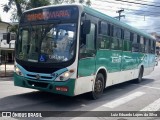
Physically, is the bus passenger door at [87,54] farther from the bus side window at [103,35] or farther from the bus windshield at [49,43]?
the bus side window at [103,35]

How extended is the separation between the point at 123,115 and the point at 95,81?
1.93 metres

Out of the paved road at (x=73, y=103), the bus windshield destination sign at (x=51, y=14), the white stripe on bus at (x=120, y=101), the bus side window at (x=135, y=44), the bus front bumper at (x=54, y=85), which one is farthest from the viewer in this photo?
the bus side window at (x=135, y=44)

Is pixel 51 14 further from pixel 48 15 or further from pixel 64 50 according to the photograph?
pixel 64 50

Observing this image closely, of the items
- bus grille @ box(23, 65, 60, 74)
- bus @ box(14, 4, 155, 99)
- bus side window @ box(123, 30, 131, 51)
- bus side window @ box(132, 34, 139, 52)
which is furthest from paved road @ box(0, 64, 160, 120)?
bus side window @ box(132, 34, 139, 52)

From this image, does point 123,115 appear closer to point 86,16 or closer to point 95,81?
point 95,81

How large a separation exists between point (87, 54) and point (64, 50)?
2.98ft

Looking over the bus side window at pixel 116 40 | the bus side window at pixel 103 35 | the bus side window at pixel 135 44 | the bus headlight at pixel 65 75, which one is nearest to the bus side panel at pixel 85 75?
the bus headlight at pixel 65 75

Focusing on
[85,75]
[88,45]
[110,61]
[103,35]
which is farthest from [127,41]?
[85,75]

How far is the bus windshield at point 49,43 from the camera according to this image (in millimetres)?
7742

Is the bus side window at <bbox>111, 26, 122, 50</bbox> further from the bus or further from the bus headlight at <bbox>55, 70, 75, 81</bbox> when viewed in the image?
the bus headlight at <bbox>55, 70, 75, 81</bbox>

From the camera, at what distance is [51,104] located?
8.14 meters

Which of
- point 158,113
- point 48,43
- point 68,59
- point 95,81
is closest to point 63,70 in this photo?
point 68,59

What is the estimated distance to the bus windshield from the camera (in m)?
7.74

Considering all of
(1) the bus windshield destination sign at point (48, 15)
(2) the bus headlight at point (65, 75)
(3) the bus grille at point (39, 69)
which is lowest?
(2) the bus headlight at point (65, 75)
